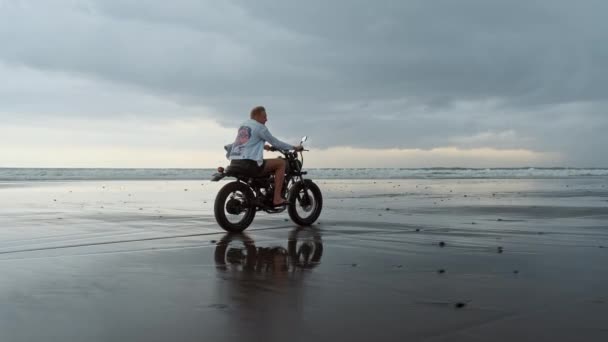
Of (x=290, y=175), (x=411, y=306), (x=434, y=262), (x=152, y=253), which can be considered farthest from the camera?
(x=290, y=175)

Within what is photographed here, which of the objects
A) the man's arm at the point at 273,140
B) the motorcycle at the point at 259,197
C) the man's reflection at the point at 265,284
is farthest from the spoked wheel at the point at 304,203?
the man's reflection at the point at 265,284

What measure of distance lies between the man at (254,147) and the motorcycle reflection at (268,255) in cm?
134

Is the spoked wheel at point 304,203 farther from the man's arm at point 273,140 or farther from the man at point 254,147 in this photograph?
the man's arm at point 273,140

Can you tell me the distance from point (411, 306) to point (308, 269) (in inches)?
63.4

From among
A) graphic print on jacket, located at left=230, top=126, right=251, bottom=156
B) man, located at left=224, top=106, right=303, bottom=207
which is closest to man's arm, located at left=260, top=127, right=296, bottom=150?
man, located at left=224, top=106, right=303, bottom=207

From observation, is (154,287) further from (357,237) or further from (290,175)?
(290,175)

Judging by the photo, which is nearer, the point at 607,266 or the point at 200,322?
the point at 200,322

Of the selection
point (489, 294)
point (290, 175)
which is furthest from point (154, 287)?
point (290, 175)

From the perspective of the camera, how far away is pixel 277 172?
30.1 ft

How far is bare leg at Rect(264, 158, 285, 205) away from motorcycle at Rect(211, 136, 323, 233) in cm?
11

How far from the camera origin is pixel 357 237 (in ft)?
25.0

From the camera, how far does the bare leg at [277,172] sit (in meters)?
9.07

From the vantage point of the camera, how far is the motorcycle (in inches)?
340

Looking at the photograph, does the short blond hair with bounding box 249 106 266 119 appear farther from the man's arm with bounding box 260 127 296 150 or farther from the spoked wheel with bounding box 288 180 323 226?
the spoked wheel with bounding box 288 180 323 226
